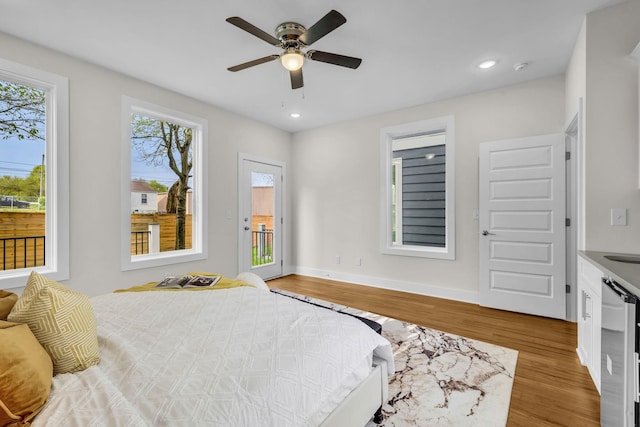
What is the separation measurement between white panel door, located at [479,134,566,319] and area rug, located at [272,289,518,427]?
1.17 metres

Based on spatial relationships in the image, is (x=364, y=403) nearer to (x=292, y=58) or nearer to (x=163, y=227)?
(x=292, y=58)

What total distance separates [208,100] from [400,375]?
3.87 m

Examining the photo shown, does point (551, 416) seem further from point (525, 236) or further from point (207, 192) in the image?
point (207, 192)

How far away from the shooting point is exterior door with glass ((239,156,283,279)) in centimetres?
457

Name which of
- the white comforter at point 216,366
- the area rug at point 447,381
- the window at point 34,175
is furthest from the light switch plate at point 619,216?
the window at point 34,175

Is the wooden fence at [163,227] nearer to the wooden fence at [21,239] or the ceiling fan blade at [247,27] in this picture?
the wooden fence at [21,239]

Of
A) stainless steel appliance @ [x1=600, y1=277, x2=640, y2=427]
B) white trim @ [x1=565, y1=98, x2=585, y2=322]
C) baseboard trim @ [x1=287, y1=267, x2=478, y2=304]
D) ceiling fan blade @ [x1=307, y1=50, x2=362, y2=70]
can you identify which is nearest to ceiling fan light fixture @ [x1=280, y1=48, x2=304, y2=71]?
ceiling fan blade @ [x1=307, y1=50, x2=362, y2=70]

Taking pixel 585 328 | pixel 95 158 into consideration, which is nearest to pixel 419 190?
pixel 585 328

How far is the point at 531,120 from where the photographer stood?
11.0ft

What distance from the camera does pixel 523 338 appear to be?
271cm

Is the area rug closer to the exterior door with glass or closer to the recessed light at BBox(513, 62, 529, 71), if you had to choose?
the exterior door with glass

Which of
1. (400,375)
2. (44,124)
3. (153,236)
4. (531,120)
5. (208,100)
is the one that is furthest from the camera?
(208,100)

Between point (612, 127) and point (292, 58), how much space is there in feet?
8.06

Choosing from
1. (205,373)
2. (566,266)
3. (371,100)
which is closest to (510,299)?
(566,266)
